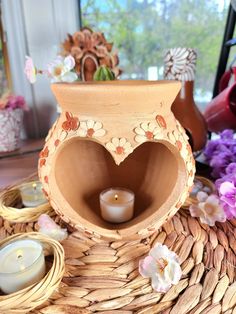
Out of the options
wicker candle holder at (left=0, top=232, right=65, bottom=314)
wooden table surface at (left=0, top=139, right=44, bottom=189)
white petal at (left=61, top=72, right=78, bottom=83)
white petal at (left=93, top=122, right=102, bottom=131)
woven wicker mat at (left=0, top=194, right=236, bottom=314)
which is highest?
white petal at (left=61, top=72, right=78, bottom=83)

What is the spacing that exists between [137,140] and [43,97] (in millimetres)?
592

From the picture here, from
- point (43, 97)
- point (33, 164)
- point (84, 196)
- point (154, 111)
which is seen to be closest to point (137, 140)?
point (154, 111)

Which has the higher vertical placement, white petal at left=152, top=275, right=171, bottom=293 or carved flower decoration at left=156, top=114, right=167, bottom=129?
carved flower decoration at left=156, top=114, right=167, bottom=129

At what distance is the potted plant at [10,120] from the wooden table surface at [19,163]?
0.02 meters

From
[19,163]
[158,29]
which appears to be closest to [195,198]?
[19,163]

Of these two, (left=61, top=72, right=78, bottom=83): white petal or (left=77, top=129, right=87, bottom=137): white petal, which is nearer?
(left=77, top=129, right=87, bottom=137): white petal

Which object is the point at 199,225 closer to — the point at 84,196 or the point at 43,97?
the point at 84,196

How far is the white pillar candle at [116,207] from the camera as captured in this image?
17.4 inches

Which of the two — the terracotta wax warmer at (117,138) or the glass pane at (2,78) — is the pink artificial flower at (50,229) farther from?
the glass pane at (2,78)

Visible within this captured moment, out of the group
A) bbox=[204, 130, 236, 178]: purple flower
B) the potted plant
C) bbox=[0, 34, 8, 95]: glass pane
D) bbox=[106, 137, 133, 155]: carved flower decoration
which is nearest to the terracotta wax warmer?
bbox=[106, 137, 133, 155]: carved flower decoration

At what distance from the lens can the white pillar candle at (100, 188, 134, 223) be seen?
0.44 meters

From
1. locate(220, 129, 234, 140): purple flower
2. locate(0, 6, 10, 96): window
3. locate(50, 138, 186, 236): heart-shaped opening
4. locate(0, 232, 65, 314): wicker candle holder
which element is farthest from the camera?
locate(0, 6, 10, 96): window

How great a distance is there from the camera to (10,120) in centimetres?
73

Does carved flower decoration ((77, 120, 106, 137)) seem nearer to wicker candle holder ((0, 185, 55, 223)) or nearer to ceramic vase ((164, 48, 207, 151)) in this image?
wicker candle holder ((0, 185, 55, 223))
